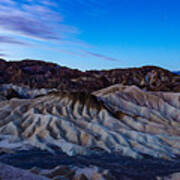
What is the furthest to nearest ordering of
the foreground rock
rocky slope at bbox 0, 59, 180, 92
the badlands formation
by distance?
rocky slope at bbox 0, 59, 180, 92
the badlands formation
the foreground rock

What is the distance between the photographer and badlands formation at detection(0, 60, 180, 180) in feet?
62.9

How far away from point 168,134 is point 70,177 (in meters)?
22.3

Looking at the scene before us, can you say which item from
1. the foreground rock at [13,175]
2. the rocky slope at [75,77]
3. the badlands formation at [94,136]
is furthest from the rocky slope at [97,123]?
the rocky slope at [75,77]

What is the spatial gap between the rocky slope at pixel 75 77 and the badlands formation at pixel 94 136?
108 feet

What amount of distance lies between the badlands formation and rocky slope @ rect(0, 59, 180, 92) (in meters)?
33.0

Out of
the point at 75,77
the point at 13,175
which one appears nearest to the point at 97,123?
the point at 13,175

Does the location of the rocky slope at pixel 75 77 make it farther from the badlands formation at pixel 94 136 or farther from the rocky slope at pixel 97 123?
the rocky slope at pixel 97 123

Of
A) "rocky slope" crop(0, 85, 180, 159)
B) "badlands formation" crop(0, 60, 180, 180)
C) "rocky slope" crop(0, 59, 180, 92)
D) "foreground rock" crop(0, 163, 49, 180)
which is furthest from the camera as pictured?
"rocky slope" crop(0, 59, 180, 92)

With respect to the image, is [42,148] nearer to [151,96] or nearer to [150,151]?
[150,151]

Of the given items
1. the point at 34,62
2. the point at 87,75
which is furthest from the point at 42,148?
the point at 34,62

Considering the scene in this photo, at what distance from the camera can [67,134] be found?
32406mm

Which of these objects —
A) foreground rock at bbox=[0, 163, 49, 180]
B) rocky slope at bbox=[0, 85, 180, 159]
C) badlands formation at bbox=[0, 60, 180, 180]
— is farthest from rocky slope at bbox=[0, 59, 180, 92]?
foreground rock at bbox=[0, 163, 49, 180]

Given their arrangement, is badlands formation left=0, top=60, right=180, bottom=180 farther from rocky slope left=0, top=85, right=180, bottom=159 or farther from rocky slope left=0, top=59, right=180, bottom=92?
rocky slope left=0, top=59, right=180, bottom=92

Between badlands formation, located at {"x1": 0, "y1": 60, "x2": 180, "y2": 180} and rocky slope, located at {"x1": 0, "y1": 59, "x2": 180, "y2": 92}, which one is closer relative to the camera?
badlands formation, located at {"x1": 0, "y1": 60, "x2": 180, "y2": 180}
